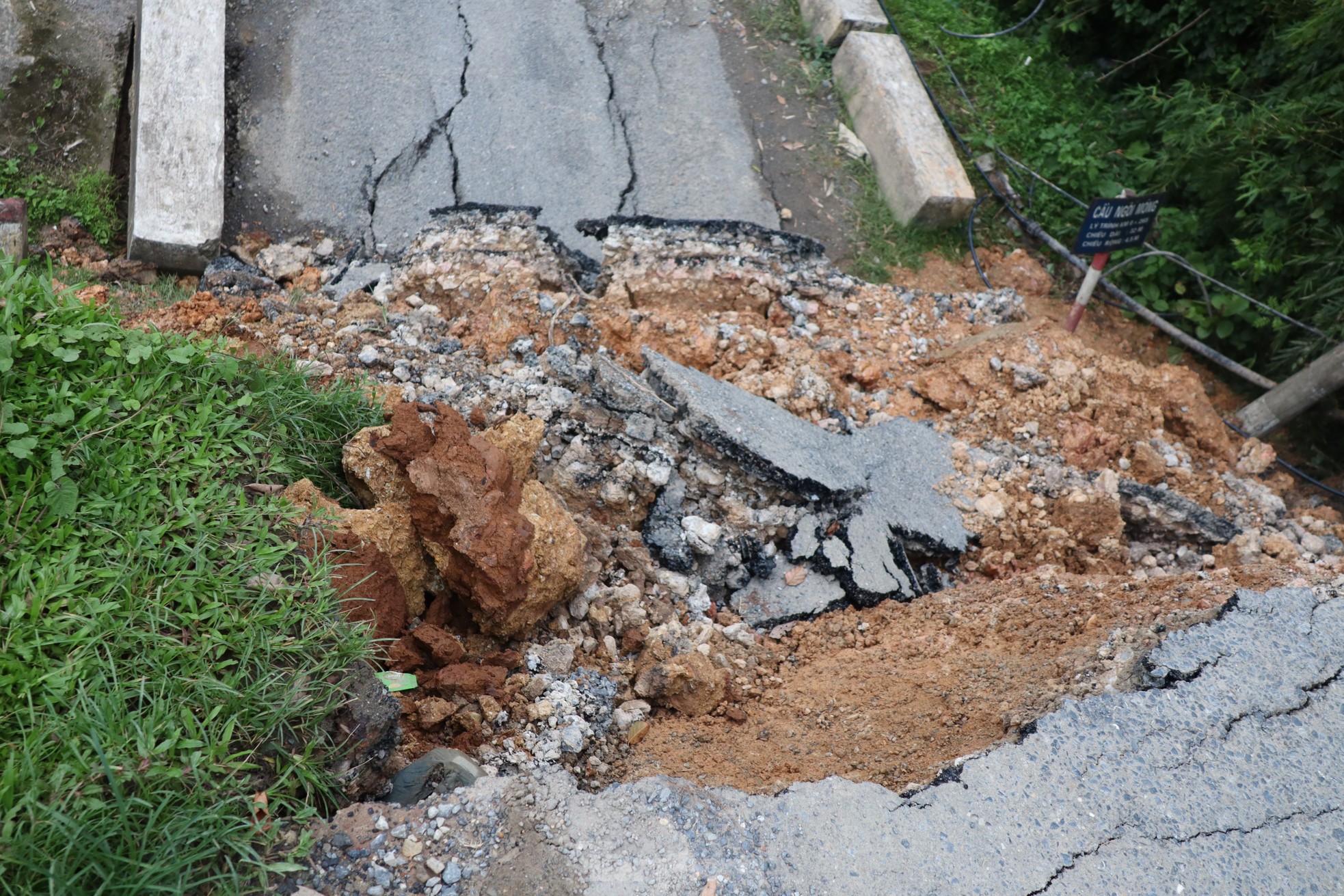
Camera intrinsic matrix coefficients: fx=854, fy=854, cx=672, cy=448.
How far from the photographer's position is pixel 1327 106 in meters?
4.85

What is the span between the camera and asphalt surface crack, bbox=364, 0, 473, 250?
4707mm

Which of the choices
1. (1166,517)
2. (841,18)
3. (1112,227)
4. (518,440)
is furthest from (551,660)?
(841,18)

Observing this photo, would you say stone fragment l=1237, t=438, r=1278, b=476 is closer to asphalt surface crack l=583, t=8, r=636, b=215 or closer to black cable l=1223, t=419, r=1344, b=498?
black cable l=1223, t=419, r=1344, b=498

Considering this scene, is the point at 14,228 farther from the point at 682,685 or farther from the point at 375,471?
the point at 682,685

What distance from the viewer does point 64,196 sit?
4.32m

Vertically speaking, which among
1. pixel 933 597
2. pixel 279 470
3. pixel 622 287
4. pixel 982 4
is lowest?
pixel 933 597

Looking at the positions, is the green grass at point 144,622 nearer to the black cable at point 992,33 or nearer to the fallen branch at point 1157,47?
the black cable at point 992,33

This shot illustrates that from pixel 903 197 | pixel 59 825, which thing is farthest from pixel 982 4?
pixel 59 825

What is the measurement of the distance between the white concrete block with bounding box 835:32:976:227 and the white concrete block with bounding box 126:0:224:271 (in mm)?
3896

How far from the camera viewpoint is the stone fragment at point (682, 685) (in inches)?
105

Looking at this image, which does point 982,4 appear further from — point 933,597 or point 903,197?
point 933,597

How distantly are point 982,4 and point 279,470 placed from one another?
654 cm

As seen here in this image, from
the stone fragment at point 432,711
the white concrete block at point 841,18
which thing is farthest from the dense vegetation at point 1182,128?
the stone fragment at point 432,711

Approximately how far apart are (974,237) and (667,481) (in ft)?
11.3
